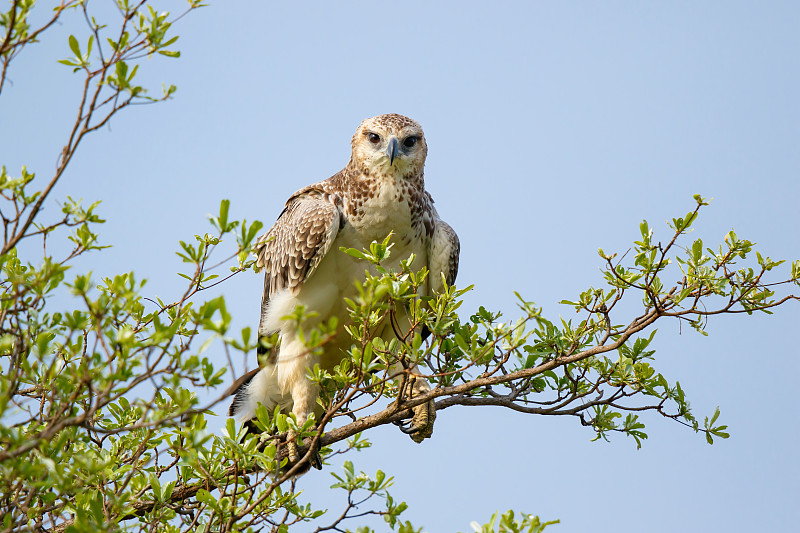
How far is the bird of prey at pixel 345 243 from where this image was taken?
4891mm

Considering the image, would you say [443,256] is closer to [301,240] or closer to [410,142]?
[410,142]

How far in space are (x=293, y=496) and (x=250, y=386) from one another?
167cm

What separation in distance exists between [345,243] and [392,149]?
65 cm

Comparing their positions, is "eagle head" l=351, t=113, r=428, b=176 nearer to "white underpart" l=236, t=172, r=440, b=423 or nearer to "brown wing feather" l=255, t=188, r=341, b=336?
"white underpart" l=236, t=172, r=440, b=423

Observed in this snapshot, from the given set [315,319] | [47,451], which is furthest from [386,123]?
[47,451]

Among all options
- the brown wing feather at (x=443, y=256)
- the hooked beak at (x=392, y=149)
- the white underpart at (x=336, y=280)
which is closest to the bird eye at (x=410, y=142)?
the hooked beak at (x=392, y=149)

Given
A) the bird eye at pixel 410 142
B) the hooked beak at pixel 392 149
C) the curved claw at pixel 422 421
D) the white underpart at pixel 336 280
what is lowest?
the curved claw at pixel 422 421

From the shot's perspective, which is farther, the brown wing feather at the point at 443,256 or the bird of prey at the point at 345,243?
the brown wing feather at the point at 443,256

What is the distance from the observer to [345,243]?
4957 mm

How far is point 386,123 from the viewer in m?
5.11

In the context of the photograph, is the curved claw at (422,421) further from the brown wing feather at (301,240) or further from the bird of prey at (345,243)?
the brown wing feather at (301,240)

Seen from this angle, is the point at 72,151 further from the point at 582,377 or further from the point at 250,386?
the point at 250,386

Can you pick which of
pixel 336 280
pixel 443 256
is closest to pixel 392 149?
pixel 443 256

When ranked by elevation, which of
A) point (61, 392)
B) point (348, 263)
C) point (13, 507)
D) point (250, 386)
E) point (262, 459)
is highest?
point (348, 263)
